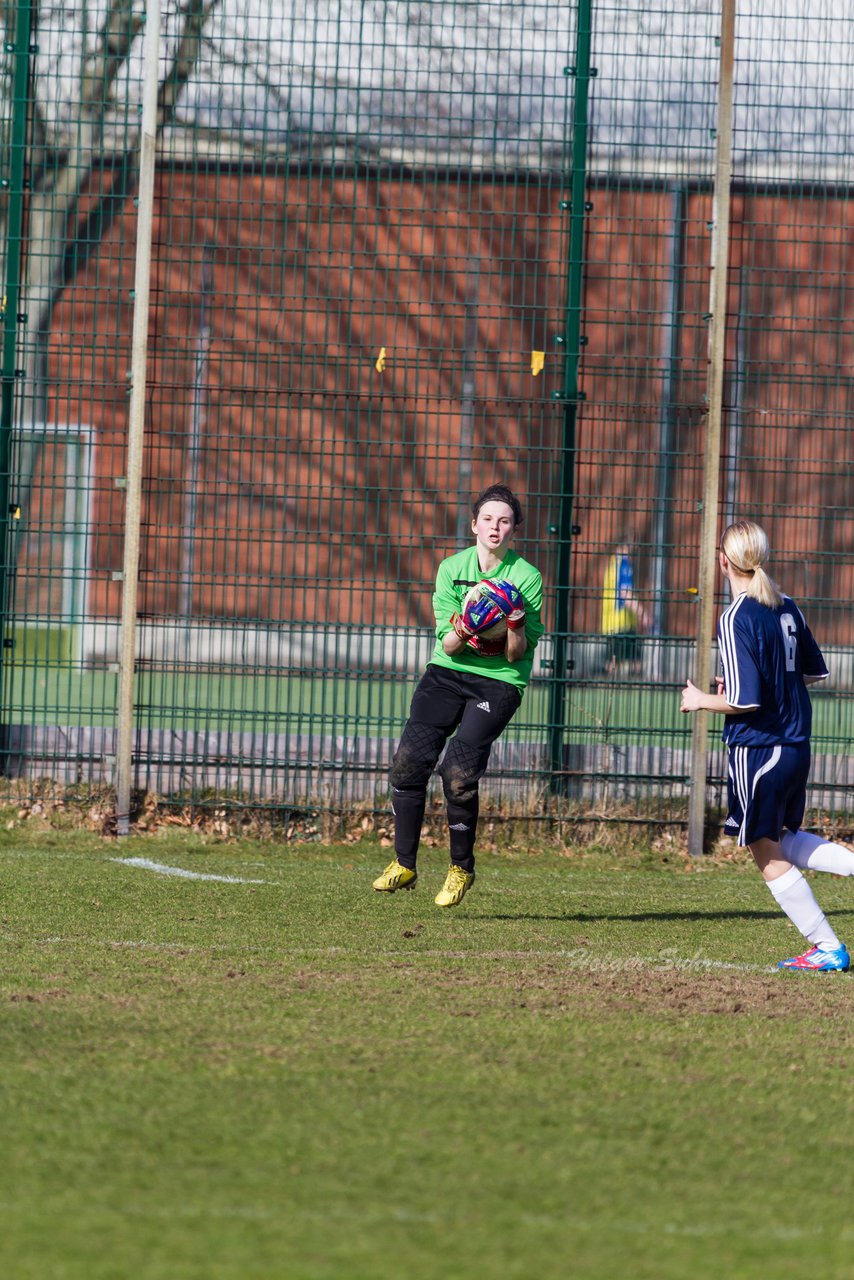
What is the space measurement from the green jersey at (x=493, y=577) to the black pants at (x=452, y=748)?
5 centimetres

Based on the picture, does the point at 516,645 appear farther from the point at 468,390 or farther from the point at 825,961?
the point at 468,390

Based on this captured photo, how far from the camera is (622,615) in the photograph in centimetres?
1051

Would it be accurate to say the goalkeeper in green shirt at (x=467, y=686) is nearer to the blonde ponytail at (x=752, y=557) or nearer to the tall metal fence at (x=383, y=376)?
the blonde ponytail at (x=752, y=557)

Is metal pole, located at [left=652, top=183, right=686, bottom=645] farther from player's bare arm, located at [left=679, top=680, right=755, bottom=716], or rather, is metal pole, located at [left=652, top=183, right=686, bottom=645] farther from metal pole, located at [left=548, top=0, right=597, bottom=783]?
player's bare arm, located at [left=679, top=680, right=755, bottom=716]

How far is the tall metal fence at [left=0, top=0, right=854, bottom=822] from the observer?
10.4m

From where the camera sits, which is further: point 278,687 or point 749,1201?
point 278,687

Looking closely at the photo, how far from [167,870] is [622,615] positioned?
3437mm

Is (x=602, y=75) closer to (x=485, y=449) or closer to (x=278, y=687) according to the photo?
(x=485, y=449)

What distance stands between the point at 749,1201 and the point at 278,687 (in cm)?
715

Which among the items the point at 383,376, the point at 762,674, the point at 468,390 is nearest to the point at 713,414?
the point at 468,390

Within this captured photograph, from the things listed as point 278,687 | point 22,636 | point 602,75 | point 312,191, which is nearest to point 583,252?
point 602,75

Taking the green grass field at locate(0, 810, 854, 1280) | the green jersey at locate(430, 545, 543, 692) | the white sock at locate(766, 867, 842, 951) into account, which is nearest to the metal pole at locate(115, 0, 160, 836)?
the green grass field at locate(0, 810, 854, 1280)

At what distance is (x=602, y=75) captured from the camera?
10406 millimetres

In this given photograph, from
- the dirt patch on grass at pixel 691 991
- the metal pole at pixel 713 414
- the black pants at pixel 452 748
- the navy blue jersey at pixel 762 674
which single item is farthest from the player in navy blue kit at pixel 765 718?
the metal pole at pixel 713 414
